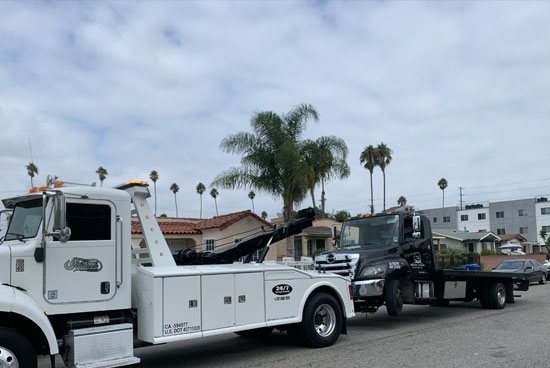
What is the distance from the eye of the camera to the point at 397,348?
9.01m

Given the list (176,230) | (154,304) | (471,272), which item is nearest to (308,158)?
(176,230)

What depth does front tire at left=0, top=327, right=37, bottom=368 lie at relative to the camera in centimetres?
581

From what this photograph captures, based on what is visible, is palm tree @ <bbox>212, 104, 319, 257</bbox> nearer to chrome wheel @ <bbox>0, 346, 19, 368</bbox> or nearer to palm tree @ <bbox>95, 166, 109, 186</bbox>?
chrome wheel @ <bbox>0, 346, 19, 368</bbox>

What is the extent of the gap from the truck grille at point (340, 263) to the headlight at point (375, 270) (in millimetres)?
243

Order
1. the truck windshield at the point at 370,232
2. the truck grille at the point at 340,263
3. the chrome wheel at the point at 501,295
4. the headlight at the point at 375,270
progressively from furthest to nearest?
the chrome wheel at the point at 501,295
the truck windshield at the point at 370,232
the truck grille at the point at 340,263
the headlight at the point at 375,270

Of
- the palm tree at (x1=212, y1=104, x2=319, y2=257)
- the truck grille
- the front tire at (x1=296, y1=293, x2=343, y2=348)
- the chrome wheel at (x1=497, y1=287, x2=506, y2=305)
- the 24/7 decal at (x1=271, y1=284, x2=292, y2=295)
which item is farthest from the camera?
the palm tree at (x1=212, y1=104, x2=319, y2=257)

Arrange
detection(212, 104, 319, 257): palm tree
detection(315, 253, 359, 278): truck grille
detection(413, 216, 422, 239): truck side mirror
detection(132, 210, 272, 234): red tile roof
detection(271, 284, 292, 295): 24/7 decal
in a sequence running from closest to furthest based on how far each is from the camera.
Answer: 1. detection(271, 284, 292, 295): 24/7 decal
2. detection(315, 253, 359, 278): truck grille
3. detection(413, 216, 422, 239): truck side mirror
4. detection(212, 104, 319, 257): palm tree
5. detection(132, 210, 272, 234): red tile roof

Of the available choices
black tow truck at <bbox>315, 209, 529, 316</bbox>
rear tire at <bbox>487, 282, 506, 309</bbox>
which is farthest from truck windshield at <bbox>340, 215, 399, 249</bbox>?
rear tire at <bbox>487, 282, 506, 309</bbox>

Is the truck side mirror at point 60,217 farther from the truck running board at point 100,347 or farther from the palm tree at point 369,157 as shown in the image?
the palm tree at point 369,157

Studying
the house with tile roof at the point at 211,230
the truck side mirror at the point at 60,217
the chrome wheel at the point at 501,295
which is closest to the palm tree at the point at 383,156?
the house with tile roof at the point at 211,230

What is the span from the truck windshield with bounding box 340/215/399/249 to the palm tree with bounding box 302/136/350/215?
10.3 m

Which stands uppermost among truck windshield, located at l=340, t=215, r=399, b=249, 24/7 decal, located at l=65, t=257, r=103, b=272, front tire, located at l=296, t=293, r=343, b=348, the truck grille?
truck windshield, located at l=340, t=215, r=399, b=249

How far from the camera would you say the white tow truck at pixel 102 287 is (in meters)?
6.19

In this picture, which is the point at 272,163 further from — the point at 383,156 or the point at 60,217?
the point at 383,156
